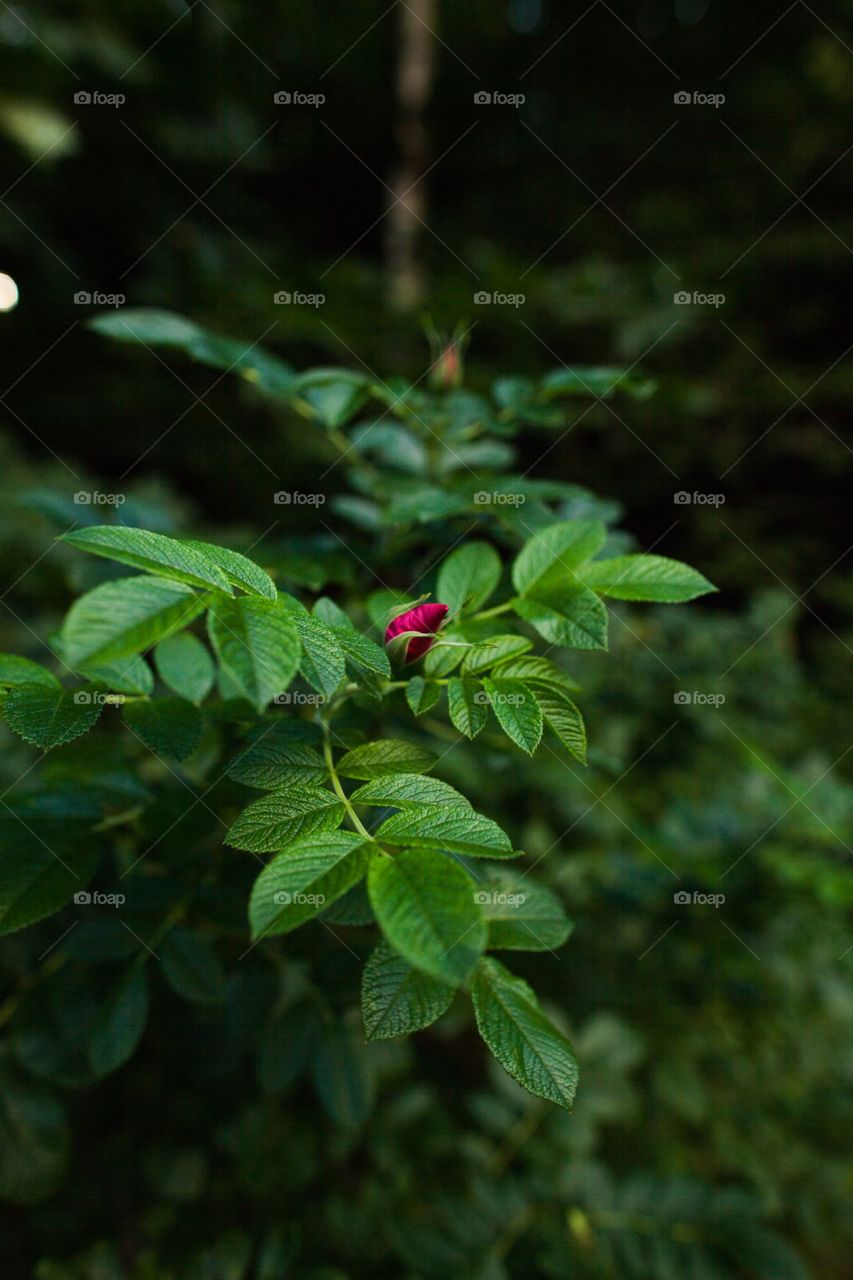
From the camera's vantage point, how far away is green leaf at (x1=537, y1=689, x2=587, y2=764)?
1.73 feet

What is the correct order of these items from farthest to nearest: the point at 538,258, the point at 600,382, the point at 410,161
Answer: the point at 410,161 < the point at 538,258 < the point at 600,382

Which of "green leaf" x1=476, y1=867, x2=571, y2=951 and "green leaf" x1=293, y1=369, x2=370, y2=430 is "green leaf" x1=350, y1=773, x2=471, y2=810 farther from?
"green leaf" x1=293, y1=369, x2=370, y2=430

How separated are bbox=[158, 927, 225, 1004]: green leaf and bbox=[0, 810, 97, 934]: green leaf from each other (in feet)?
0.44

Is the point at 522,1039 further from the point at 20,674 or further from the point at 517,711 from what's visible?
the point at 20,674

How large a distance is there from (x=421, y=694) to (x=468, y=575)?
18cm

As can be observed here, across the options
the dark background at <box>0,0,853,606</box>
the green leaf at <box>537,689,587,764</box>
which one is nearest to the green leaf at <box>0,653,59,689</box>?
the green leaf at <box>537,689,587,764</box>

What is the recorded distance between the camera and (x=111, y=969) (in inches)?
31.5

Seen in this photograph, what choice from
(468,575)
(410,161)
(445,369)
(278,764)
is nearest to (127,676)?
(278,764)

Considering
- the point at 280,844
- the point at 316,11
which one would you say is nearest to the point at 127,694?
the point at 280,844

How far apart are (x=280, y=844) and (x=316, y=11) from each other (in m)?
6.04

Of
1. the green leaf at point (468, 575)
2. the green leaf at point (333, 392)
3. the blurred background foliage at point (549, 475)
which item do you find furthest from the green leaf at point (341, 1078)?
the green leaf at point (333, 392)

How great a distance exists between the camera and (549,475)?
403 cm

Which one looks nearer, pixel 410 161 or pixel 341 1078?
pixel 341 1078

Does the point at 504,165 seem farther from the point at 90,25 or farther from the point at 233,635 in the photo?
the point at 233,635
